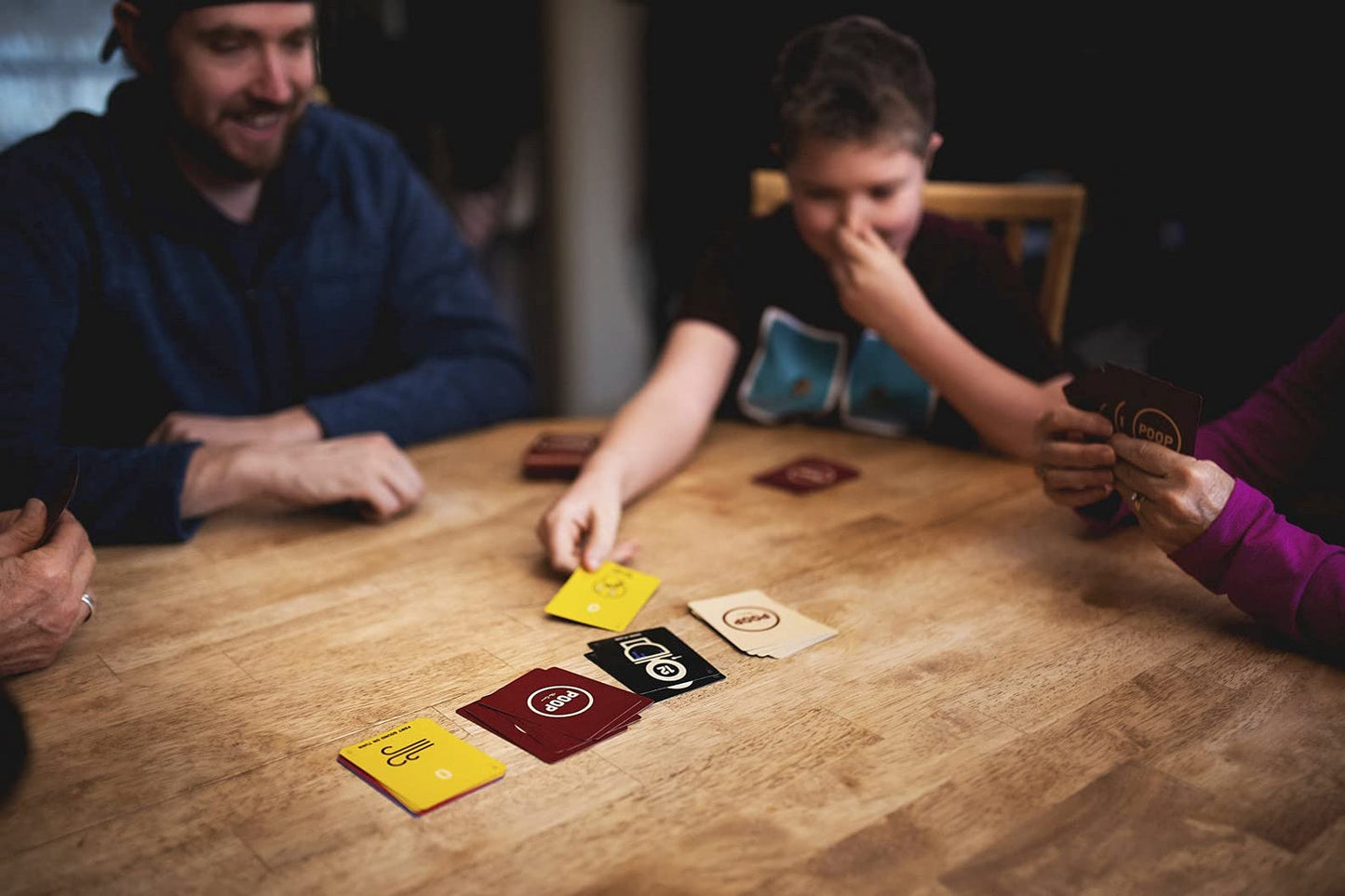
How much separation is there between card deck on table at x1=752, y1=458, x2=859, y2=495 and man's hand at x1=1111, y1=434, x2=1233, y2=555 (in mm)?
502

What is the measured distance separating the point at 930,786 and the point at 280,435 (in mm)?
1200

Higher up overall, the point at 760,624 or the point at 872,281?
the point at 872,281

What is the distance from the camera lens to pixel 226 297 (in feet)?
5.75

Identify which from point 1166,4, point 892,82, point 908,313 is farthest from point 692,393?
point 1166,4

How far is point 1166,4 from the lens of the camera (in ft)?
7.71

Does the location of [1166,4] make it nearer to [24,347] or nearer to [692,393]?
[692,393]

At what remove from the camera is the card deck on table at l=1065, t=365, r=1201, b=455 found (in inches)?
40.1

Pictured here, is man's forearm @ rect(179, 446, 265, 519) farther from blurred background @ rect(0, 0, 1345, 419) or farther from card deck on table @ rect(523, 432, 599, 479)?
blurred background @ rect(0, 0, 1345, 419)

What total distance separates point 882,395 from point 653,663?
942 millimetres

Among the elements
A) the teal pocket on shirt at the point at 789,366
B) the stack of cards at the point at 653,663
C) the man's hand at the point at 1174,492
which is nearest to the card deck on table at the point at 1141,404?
the man's hand at the point at 1174,492

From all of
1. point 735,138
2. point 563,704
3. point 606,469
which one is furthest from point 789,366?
point 735,138

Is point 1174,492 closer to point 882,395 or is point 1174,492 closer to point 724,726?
point 724,726

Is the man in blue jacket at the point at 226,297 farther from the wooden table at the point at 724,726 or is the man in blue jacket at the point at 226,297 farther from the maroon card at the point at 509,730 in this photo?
the maroon card at the point at 509,730

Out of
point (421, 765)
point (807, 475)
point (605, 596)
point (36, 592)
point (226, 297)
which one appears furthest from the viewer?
point (226, 297)
